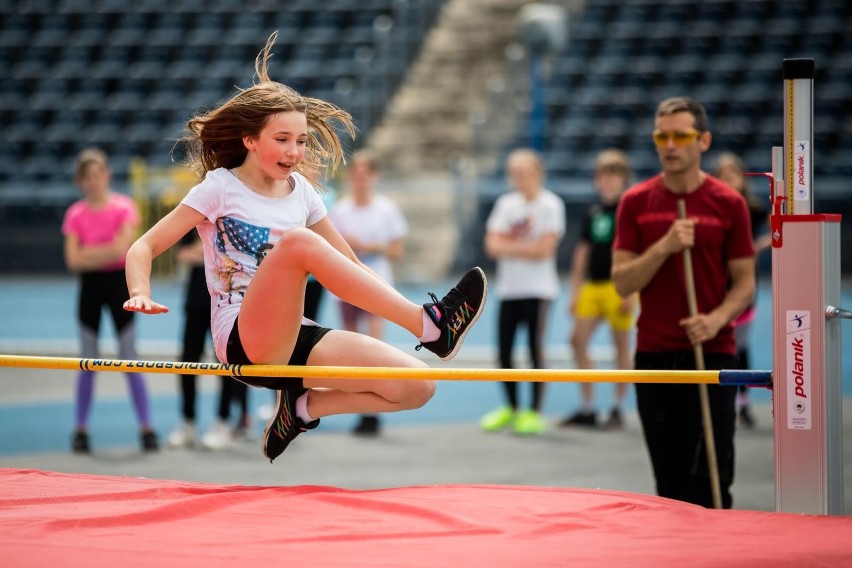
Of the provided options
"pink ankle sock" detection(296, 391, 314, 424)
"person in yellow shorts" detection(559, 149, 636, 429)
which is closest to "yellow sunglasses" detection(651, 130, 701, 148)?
"pink ankle sock" detection(296, 391, 314, 424)

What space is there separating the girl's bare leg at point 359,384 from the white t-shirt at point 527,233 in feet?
12.0

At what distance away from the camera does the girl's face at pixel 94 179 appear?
7.28 metres

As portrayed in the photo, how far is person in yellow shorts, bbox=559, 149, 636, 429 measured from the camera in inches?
300

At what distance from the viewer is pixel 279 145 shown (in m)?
3.92

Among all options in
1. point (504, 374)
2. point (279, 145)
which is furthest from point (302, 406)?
point (279, 145)

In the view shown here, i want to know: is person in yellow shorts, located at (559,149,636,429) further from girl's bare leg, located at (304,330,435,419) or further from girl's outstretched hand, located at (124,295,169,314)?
girl's outstretched hand, located at (124,295,169,314)

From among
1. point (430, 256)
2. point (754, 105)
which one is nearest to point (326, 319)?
point (430, 256)

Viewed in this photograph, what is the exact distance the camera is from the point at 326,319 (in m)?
13.6

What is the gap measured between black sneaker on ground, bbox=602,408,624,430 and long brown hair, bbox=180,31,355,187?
3869 millimetres

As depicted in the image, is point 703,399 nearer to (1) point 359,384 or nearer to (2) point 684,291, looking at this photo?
(2) point 684,291

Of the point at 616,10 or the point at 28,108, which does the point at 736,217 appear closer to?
the point at 616,10

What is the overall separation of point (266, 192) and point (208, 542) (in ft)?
4.16

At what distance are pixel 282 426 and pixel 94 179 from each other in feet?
12.4

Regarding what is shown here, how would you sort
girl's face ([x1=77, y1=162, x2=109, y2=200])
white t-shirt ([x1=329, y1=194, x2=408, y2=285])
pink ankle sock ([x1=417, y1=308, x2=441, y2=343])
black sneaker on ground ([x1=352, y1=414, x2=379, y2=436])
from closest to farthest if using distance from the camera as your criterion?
pink ankle sock ([x1=417, y1=308, x2=441, y2=343]) < girl's face ([x1=77, y1=162, x2=109, y2=200]) < black sneaker on ground ([x1=352, y1=414, x2=379, y2=436]) < white t-shirt ([x1=329, y1=194, x2=408, y2=285])
